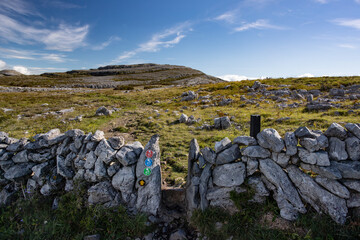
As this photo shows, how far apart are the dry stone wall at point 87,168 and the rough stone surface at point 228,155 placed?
204 centimetres

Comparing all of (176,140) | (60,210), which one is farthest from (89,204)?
(176,140)

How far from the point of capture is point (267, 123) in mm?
Result: 13008

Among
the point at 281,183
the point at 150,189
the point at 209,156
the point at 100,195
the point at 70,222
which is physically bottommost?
the point at 70,222

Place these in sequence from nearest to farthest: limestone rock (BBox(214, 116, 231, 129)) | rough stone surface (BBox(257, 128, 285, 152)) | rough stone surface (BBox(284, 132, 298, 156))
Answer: rough stone surface (BBox(284, 132, 298, 156)) → rough stone surface (BBox(257, 128, 285, 152)) → limestone rock (BBox(214, 116, 231, 129))

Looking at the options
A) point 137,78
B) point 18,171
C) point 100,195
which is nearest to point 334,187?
point 100,195

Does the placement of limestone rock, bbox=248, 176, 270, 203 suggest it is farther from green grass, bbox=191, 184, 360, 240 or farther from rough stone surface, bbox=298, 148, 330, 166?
rough stone surface, bbox=298, 148, 330, 166

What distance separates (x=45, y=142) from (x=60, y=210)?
261 centimetres

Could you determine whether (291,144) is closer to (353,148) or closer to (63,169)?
(353,148)

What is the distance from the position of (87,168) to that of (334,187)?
7.44 meters

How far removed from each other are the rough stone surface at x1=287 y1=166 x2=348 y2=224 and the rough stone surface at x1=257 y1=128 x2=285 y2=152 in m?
0.74

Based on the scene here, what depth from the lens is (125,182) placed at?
20.8ft

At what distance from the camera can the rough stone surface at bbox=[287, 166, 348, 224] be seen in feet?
16.4

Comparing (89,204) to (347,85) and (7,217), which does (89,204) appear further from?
(347,85)

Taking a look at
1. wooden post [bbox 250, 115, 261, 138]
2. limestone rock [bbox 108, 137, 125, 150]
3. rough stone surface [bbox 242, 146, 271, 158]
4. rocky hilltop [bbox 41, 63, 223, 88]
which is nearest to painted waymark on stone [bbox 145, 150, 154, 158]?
limestone rock [bbox 108, 137, 125, 150]
